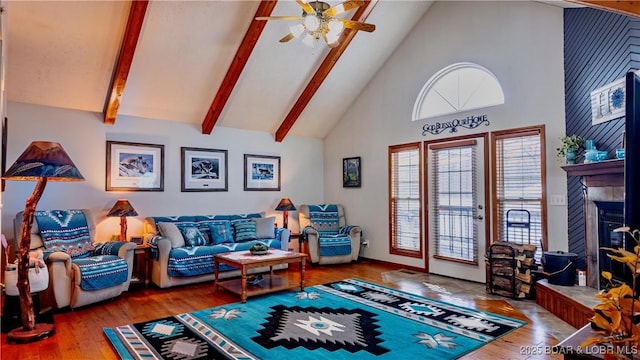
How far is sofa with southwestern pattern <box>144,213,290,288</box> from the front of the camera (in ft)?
15.8

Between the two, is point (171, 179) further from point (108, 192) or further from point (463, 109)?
point (463, 109)

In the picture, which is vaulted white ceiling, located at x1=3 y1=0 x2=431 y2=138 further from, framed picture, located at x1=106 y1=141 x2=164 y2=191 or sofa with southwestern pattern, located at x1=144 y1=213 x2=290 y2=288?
sofa with southwestern pattern, located at x1=144 y1=213 x2=290 y2=288

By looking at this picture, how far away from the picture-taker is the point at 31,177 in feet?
10.6

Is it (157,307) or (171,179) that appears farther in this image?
(171,179)

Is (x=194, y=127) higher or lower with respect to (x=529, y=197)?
higher

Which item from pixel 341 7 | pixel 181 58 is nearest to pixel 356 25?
pixel 341 7

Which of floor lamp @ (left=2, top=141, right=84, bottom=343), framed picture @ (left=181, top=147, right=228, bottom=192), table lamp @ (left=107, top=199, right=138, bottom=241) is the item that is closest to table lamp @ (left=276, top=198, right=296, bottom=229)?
framed picture @ (left=181, top=147, right=228, bottom=192)

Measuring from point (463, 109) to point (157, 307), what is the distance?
15.2 ft

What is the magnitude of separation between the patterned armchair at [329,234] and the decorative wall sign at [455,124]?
205 cm

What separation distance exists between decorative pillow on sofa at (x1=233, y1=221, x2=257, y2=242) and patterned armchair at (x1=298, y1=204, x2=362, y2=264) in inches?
37.4

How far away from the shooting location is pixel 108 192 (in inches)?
209

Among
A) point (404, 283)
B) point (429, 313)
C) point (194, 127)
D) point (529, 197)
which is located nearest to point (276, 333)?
point (429, 313)

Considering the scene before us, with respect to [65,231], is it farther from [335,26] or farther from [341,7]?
[341,7]

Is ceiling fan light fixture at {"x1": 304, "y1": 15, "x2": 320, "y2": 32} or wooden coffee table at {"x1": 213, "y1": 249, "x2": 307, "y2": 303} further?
wooden coffee table at {"x1": 213, "y1": 249, "x2": 307, "y2": 303}
